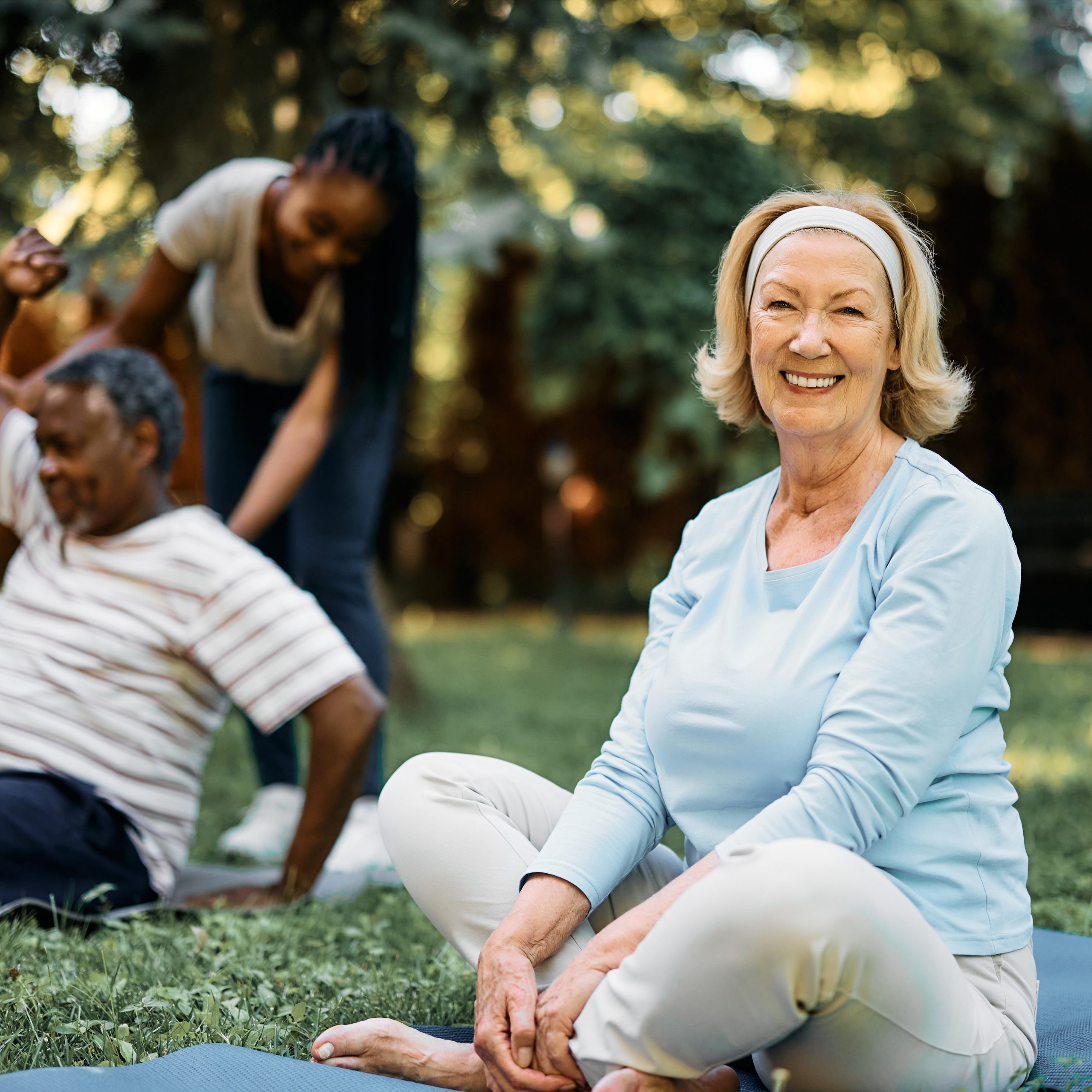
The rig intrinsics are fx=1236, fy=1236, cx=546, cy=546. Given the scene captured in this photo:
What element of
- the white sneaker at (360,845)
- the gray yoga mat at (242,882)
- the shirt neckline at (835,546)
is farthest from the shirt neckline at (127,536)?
the shirt neckline at (835,546)

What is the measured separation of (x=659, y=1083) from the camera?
1.40 m

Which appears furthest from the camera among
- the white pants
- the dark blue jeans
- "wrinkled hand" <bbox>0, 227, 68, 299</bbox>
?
the dark blue jeans

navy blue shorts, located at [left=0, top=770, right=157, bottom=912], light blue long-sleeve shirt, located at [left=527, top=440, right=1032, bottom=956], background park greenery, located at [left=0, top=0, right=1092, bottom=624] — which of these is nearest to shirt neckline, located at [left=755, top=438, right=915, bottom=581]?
light blue long-sleeve shirt, located at [left=527, top=440, right=1032, bottom=956]

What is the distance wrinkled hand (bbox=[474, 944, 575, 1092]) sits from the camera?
147cm

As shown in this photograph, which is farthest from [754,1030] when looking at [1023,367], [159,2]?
[1023,367]

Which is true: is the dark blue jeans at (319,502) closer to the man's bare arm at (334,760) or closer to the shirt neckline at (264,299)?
the shirt neckline at (264,299)

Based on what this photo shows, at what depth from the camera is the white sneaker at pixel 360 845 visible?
2.99m

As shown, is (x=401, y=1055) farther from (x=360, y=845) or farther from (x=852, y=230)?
(x=360, y=845)

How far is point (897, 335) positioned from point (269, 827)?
2330mm

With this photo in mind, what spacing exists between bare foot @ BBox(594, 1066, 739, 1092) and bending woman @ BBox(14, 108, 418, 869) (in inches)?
64.8

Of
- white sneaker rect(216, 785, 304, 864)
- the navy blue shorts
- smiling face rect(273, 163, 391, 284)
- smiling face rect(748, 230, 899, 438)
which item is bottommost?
white sneaker rect(216, 785, 304, 864)

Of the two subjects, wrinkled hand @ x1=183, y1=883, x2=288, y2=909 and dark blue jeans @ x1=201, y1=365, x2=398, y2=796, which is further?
dark blue jeans @ x1=201, y1=365, x2=398, y2=796

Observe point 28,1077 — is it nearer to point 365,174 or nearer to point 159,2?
point 365,174

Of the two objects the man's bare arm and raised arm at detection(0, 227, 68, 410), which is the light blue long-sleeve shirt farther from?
raised arm at detection(0, 227, 68, 410)
